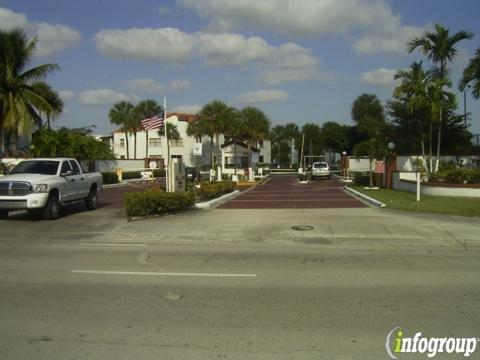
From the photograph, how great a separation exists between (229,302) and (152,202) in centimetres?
945

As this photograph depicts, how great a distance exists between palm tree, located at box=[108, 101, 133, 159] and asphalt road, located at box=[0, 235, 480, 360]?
6104cm

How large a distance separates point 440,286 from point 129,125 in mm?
65864

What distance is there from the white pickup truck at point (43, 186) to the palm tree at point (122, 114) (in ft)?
174

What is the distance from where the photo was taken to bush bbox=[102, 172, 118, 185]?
39.3 metres

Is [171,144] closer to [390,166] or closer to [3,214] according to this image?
[390,166]

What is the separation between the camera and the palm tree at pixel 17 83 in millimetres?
32406

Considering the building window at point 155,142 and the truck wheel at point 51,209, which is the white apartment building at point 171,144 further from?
the truck wheel at point 51,209

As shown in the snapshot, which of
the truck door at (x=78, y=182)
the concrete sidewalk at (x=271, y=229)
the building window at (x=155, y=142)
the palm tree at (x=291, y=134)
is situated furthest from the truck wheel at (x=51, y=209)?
the palm tree at (x=291, y=134)

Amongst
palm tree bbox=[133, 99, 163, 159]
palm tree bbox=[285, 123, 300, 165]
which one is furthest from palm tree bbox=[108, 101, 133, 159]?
palm tree bbox=[285, 123, 300, 165]

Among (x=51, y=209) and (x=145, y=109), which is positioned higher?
(x=145, y=109)

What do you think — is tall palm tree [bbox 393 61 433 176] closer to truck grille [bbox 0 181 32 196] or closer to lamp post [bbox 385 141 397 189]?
lamp post [bbox 385 141 397 189]

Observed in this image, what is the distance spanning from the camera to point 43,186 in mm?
15641

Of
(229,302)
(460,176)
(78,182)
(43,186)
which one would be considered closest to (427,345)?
(229,302)

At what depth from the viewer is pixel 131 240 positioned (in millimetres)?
12664
